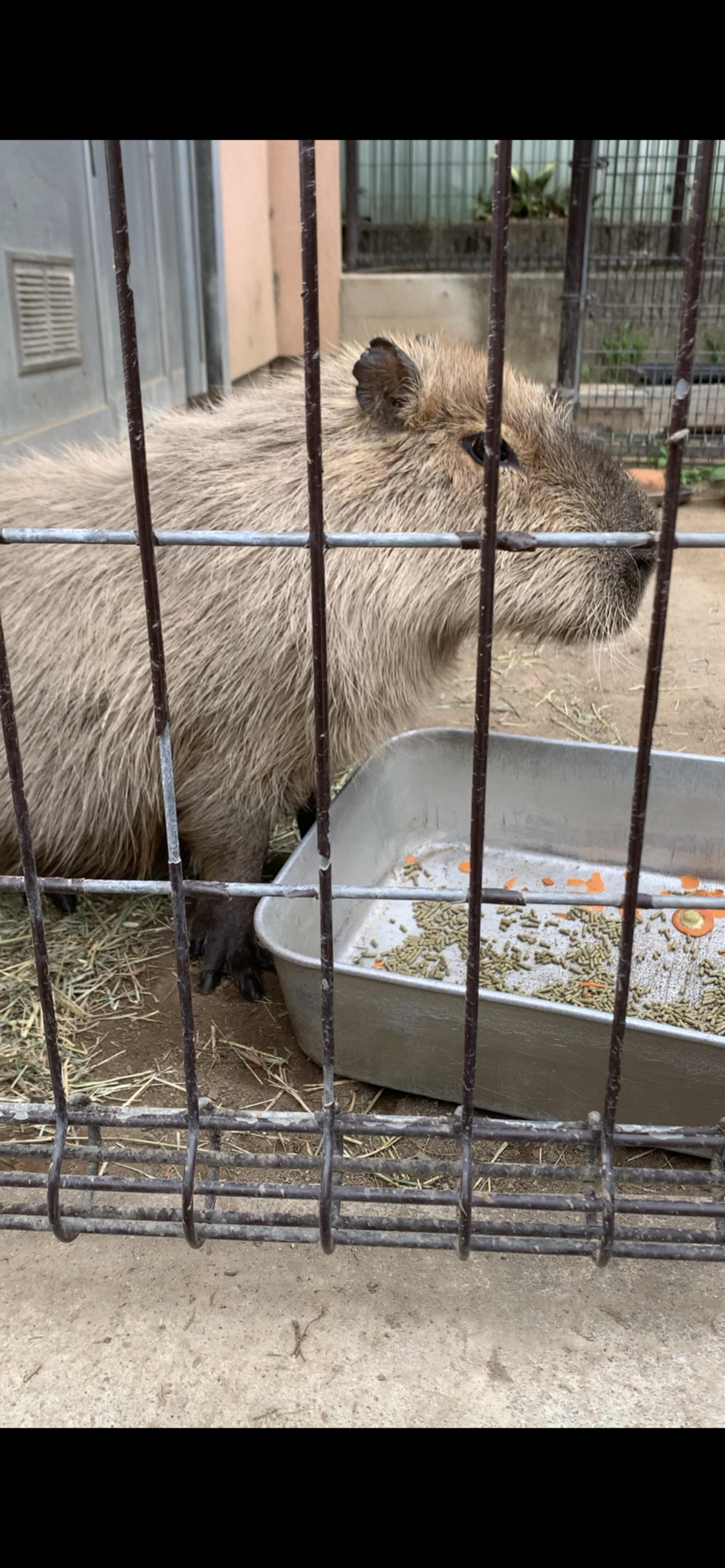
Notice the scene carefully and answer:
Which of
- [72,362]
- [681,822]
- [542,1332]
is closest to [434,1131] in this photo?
[542,1332]

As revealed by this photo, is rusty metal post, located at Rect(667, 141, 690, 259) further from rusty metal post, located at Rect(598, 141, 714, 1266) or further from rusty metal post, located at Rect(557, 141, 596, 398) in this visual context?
rusty metal post, located at Rect(598, 141, 714, 1266)

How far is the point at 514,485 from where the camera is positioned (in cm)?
246

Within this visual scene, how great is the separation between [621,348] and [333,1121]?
7352 mm

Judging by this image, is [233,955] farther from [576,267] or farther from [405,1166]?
[576,267]

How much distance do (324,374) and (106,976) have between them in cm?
156

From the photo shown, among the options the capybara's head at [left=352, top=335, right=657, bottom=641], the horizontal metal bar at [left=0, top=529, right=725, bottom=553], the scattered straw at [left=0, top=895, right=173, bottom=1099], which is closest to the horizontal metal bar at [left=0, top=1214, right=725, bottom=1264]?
the scattered straw at [left=0, top=895, right=173, bottom=1099]

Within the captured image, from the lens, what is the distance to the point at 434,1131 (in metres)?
1.54

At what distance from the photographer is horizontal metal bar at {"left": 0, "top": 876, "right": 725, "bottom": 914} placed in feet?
4.48

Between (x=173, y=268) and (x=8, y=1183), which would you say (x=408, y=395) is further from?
(x=173, y=268)

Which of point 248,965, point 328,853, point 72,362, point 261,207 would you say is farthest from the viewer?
point 261,207

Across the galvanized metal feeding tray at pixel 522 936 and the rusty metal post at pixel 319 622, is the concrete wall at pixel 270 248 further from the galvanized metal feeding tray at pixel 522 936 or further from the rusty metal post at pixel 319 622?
the rusty metal post at pixel 319 622

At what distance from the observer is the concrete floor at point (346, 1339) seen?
59.6 inches

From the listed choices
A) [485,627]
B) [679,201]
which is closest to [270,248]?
[679,201]

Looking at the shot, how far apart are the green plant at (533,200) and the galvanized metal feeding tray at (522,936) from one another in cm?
854
